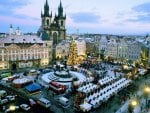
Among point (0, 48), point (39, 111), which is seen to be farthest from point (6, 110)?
point (0, 48)

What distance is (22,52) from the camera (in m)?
62.6

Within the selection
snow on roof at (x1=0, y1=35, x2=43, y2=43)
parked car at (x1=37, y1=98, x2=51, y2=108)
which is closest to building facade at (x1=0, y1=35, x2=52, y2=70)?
snow on roof at (x1=0, y1=35, x2=43, y2=43)

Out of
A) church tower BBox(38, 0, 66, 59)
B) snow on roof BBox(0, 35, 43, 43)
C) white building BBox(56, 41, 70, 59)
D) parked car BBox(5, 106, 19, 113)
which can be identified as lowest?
parked car BBox(5, 106, 19, 113)

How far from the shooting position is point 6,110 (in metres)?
32.8

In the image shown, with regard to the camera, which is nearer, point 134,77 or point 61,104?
point 61,104

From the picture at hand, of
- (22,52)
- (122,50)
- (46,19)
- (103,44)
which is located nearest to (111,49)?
(122,50)

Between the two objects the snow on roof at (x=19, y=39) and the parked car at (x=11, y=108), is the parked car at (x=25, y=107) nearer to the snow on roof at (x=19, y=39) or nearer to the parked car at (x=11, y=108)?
the parked car at (x=11, y=108)

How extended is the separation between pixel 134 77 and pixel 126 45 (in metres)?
24.4

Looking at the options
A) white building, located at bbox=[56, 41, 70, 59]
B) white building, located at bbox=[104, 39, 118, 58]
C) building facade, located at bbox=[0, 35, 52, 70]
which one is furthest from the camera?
white building, located at bbox=[104, 39, 118, 58]

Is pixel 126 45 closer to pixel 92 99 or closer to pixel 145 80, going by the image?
pixel 145 80

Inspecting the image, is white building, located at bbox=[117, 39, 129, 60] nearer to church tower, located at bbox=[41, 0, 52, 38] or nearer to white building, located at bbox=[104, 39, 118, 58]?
white building, located at bbox=[104, 39, 118, 58]

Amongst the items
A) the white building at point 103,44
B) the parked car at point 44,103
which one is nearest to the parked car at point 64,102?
the parked car at point 44,103

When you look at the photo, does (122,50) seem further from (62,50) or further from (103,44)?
(62,50)

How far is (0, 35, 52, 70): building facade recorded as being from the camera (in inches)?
2354
